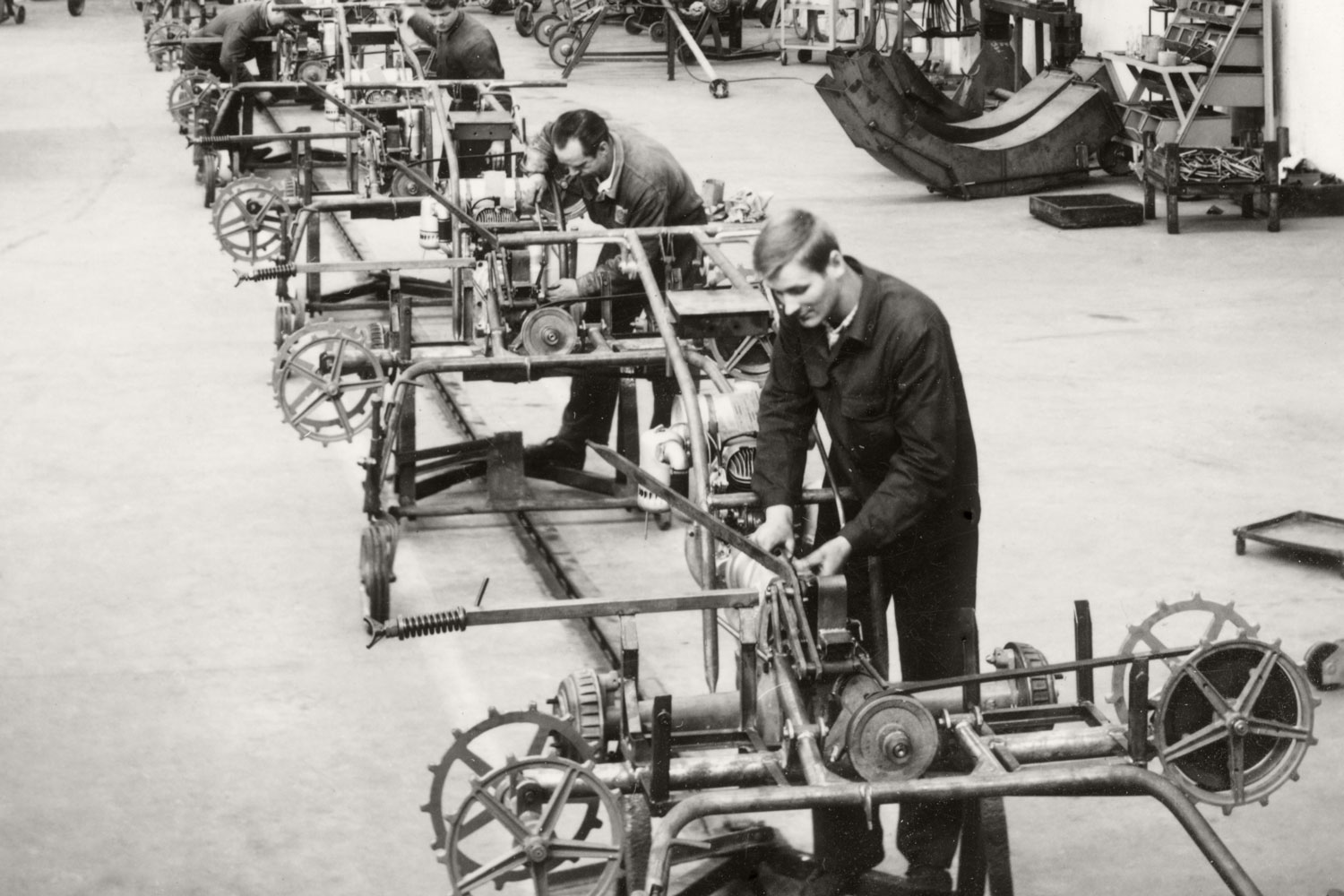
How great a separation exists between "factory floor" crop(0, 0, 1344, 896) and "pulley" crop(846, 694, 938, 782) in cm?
107

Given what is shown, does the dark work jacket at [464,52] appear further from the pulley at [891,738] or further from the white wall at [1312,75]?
the pulley at [891,738]

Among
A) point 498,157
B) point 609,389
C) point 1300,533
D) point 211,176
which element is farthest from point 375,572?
point 211,176

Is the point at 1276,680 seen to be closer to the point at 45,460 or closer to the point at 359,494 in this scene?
the point at 359,494

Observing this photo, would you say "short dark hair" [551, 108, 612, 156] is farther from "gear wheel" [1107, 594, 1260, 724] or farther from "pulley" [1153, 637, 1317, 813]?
"pulley" [1153, 637, 1317, 813]

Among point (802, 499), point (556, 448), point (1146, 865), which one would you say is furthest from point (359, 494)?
point (1146, 865)

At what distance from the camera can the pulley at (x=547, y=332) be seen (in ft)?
23.1

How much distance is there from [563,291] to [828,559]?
11.8 ft

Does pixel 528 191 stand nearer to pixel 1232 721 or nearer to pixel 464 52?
pixel 464 52

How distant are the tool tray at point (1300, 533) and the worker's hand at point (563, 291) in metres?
2.63

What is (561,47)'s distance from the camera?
68.8 feet

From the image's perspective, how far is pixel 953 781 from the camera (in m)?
3.53

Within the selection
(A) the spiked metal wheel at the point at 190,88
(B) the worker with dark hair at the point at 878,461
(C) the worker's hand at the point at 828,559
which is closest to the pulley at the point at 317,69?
(A) the spiked metal wheel at the point at 190,88

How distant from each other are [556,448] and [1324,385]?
3.68 m

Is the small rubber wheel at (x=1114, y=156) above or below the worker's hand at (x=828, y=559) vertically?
above
